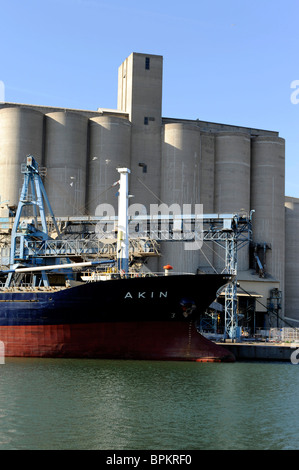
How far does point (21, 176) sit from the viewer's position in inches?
2069

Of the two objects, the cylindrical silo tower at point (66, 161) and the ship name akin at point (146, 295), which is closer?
the ship name akin at point (146, 295)

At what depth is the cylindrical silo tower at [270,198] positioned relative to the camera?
5694cm

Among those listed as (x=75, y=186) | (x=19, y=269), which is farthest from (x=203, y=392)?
(x=75, y=186)

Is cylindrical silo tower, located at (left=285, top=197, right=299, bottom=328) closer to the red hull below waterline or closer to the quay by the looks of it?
the quay

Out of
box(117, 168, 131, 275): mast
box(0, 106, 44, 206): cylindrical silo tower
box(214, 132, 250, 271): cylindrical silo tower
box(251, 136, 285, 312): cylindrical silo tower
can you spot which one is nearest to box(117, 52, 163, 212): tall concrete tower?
box(214, 132, 250, 271): cylindrical silo tower

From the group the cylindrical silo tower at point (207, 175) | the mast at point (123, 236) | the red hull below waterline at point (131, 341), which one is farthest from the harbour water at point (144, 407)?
the cylindrical silo tower at point (207, 175)

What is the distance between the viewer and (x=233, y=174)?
57531 millimetres

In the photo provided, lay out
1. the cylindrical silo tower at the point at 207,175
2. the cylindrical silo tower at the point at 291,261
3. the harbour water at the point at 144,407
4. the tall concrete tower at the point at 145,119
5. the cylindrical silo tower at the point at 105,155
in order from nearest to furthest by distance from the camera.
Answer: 1. the harbour water at the point at 144,407
2. the cylindrical silo tower at the point at 105,155
3. the tall concrete tower at the point at 145,119
4. the cylindrical silo tower at the point at 207,175
5. the cylindrical silo tower at the point at 291,261

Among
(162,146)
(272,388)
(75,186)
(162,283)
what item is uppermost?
(162,146)

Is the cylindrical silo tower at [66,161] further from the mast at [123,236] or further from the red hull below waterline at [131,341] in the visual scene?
the red hull below waterline at [131,341]

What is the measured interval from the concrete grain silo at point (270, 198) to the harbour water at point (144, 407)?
98.2 feet

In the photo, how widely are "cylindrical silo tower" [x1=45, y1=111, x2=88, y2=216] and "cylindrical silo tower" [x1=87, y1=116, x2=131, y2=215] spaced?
79 centimetres

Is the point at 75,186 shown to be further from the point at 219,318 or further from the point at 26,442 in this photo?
the point at 26,442

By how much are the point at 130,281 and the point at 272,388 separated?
9.21 m
